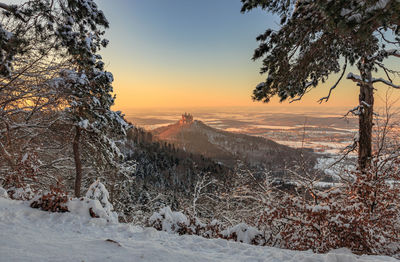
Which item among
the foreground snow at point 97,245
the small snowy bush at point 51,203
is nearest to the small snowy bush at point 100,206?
the foreground snow at point 97,245

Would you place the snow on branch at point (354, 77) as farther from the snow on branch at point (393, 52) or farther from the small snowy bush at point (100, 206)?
the small snowy bush at point (100, 206)

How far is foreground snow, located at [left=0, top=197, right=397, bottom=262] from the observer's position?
112 inches

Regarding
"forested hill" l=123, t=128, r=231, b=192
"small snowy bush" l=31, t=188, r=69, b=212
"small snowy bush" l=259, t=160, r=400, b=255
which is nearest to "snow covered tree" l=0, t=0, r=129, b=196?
"small snowy bush" l=31, t=188, r=69, b=212

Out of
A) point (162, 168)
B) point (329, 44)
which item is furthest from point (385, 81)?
point (162, 168)

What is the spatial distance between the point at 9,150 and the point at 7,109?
6.79 ft

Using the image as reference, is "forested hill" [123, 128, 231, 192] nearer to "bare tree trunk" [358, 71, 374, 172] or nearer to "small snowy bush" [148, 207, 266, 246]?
"bare tree trunk" [358, 71, 374, 172]

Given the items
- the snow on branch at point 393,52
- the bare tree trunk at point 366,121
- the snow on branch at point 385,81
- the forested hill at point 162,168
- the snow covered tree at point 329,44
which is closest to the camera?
the snow covered tree at point 329,44

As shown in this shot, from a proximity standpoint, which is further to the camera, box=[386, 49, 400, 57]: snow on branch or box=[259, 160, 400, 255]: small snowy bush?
box=[386, 49, 400, 57]: snow on branch

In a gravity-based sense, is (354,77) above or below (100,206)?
above

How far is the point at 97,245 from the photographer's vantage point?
3.23m

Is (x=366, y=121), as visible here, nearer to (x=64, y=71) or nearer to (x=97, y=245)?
(x=97, y=245)

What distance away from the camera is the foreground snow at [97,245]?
Result: 286cm

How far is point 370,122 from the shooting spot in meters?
6.95

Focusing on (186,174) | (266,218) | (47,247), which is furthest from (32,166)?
(186,174)
